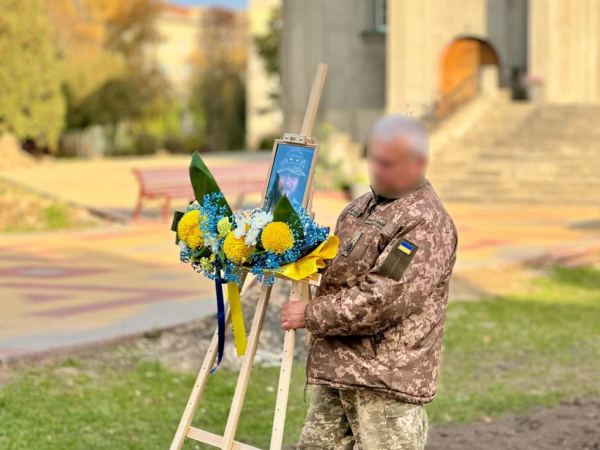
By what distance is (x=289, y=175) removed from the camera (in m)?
4.05

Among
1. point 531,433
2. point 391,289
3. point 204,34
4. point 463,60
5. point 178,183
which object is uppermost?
point 204,34

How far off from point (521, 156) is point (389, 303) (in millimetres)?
21047

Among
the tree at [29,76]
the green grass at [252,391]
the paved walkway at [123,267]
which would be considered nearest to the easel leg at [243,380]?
the green grass at [252,391]

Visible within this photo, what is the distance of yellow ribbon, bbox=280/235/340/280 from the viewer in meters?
3.62

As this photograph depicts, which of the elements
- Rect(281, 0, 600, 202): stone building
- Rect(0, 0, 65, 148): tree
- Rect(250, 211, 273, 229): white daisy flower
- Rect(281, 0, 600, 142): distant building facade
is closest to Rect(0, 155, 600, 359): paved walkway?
Rect(250, 211, 273, 229): white daisy flower

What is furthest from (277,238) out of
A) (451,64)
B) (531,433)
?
(451,64)

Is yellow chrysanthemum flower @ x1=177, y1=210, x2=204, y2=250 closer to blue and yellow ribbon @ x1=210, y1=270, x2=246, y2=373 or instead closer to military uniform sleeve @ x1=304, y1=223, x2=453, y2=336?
blue and yellow ribbon @ x1=210, y1=270, x2=246, y2=373

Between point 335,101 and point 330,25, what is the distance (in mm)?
2438

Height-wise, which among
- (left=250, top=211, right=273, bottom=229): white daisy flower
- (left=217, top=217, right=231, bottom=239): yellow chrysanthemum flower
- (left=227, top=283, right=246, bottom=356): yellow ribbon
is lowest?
(left=227, top=283, right=246, bottom=356): yellow ribbon

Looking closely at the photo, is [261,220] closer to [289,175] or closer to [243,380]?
[289,175]

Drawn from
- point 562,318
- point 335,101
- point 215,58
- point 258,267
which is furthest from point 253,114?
point 258,267

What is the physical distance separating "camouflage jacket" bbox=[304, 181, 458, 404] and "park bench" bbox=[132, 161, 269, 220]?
12787 mm

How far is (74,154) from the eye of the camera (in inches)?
1836

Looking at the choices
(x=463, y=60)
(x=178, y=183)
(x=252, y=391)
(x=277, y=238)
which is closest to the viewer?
(x=277, y=238)
